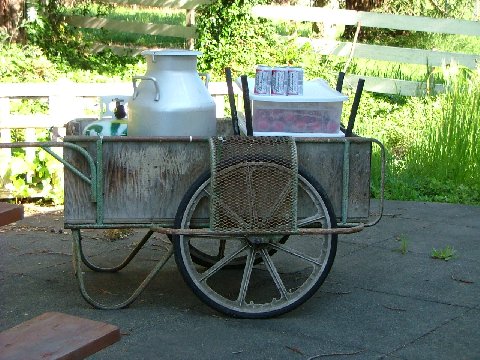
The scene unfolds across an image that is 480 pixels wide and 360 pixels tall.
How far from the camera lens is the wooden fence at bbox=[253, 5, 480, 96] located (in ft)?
36.2

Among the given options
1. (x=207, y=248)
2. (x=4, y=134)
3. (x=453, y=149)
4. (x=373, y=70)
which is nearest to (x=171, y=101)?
(x=207, y=248)

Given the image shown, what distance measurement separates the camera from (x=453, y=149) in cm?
769

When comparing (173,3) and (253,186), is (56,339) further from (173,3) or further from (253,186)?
(173,3)

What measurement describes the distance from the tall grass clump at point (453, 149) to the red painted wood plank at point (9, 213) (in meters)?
4.90

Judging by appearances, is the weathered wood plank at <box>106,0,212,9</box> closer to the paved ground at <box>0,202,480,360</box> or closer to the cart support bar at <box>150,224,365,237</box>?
the paved ground at <box>0,202,480,360</box>

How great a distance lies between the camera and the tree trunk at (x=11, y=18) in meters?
14.0

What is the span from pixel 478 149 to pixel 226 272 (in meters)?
3.44

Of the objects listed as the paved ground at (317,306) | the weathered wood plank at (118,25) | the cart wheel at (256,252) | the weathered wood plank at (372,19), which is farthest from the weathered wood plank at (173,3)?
the cart wheel at (256,252)

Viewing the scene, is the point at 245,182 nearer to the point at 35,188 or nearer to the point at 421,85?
the point at 35,188

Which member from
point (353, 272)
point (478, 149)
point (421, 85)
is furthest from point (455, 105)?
point (353, 272)

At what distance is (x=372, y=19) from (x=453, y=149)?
4578mm

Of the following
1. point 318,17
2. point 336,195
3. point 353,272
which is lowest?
A: point 353,272

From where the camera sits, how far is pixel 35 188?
698 cm

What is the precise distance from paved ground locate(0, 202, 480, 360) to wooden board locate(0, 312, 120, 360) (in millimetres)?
1288
